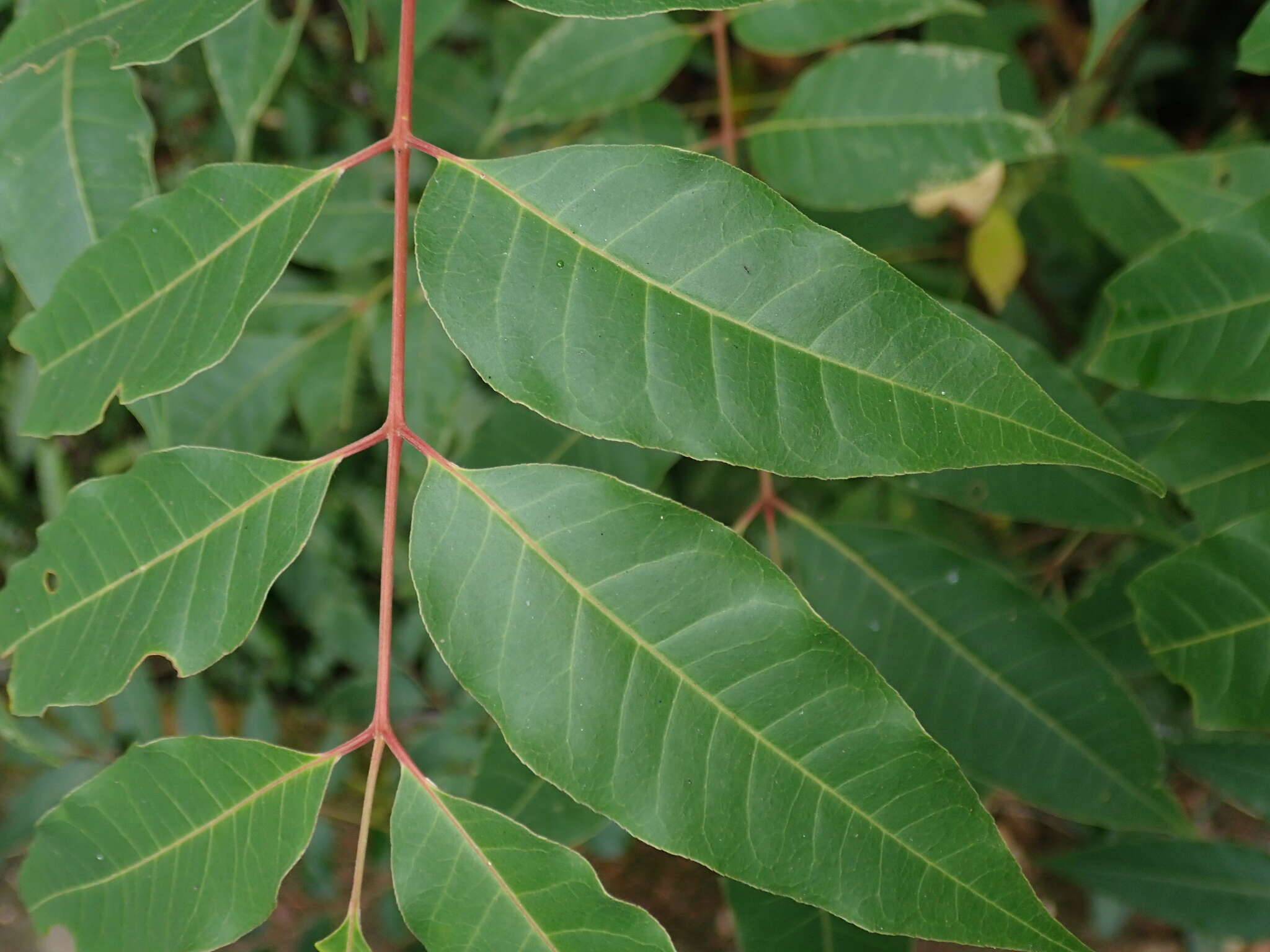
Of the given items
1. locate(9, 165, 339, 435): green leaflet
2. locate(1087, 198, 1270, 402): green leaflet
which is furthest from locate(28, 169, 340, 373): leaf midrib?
locate(1087, 198, 1270, 402): green leaflet

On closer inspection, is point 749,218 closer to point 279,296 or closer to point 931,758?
point 931,758

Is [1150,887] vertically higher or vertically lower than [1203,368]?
lower

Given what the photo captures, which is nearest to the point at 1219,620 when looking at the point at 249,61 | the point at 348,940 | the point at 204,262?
the point at 348,940

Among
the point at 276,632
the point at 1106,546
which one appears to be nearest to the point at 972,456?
the point at 1106,546

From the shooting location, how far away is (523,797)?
82 cm

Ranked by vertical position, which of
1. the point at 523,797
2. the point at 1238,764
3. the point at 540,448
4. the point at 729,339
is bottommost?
the point at 1238,764

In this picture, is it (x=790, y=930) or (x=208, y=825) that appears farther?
(x=790, y=930)

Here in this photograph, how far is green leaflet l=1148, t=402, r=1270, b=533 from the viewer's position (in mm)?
806

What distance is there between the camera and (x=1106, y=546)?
1.71 metres

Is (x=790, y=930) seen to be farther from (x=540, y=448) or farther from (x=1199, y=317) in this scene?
(x=1199, y=317)

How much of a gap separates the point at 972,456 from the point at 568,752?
0.93 ft

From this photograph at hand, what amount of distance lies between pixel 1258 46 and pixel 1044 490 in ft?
1.33

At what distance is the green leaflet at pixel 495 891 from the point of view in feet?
1.88

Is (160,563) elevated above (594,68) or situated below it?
below
